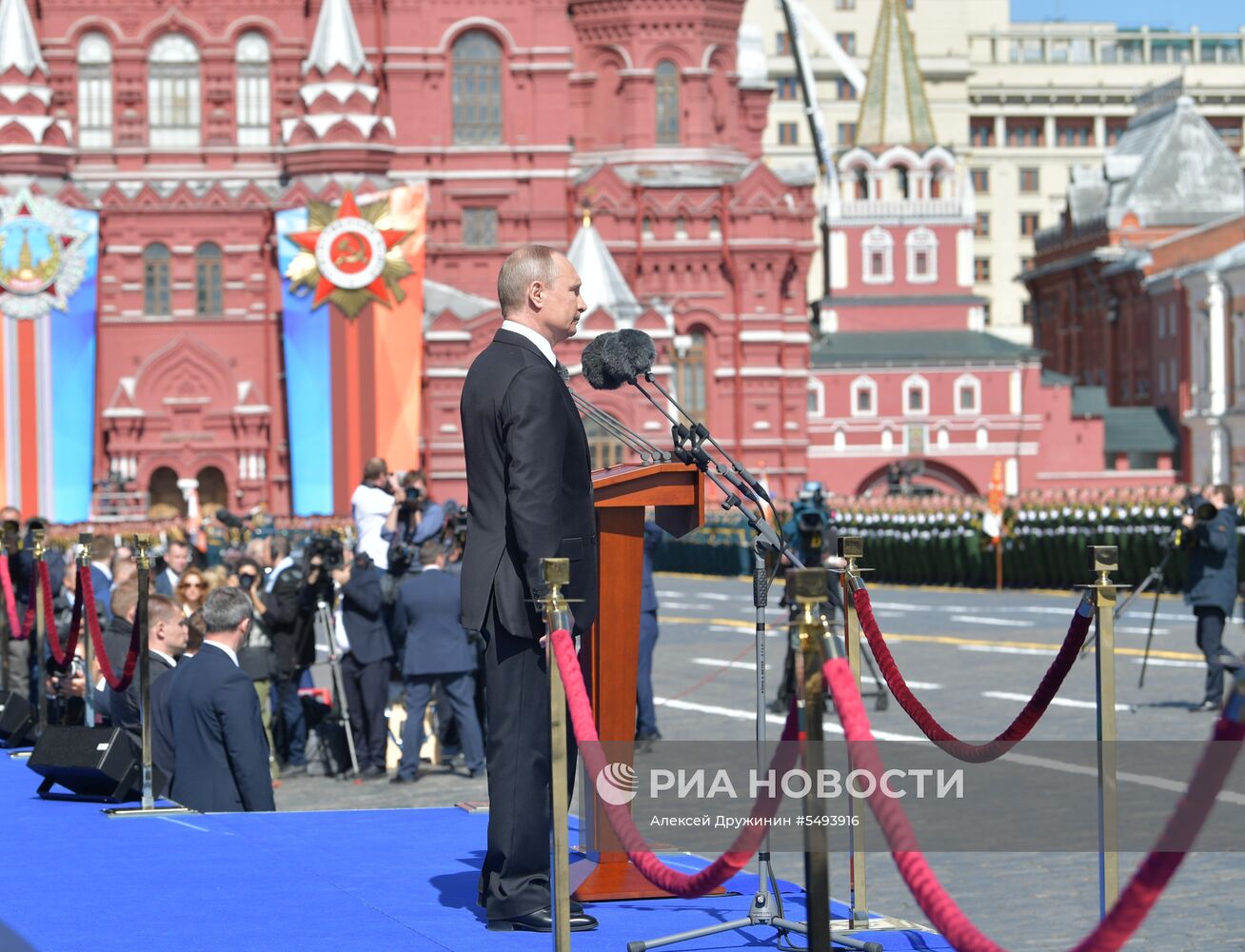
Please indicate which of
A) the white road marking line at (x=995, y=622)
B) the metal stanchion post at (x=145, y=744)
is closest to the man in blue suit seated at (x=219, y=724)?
the metal stanchion post at (x=145, y=744)

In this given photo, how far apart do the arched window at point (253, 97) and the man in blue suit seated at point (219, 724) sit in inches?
1883

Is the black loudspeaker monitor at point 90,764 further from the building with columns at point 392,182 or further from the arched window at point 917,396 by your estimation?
the arched window at point 917,396

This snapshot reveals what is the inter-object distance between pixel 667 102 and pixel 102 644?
47.9 meters

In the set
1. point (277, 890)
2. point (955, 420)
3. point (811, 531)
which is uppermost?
point (955, 420)

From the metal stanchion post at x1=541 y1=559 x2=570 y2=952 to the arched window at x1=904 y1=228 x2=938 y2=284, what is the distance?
67.7 m

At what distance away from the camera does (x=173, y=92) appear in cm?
5591

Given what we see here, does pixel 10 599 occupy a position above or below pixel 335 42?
below

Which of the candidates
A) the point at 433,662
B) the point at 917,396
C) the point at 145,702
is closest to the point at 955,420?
the point at 917,396

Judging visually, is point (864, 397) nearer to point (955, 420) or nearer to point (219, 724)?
point (955, 420)

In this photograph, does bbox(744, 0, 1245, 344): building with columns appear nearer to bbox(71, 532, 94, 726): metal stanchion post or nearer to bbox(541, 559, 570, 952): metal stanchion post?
bbox(71, 532, 94, 726): metal stanchion post

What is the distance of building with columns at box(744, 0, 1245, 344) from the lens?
4001 inches

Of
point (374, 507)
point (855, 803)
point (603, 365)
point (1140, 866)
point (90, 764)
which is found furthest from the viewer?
point (374, 507)

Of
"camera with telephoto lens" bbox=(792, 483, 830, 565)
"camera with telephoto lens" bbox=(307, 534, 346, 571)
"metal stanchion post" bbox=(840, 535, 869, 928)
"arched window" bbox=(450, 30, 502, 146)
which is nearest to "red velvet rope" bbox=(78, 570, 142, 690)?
"camera with telephoto lens" bbox=(307, 534, 346, 571)

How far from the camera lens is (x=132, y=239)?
54.2 meters
